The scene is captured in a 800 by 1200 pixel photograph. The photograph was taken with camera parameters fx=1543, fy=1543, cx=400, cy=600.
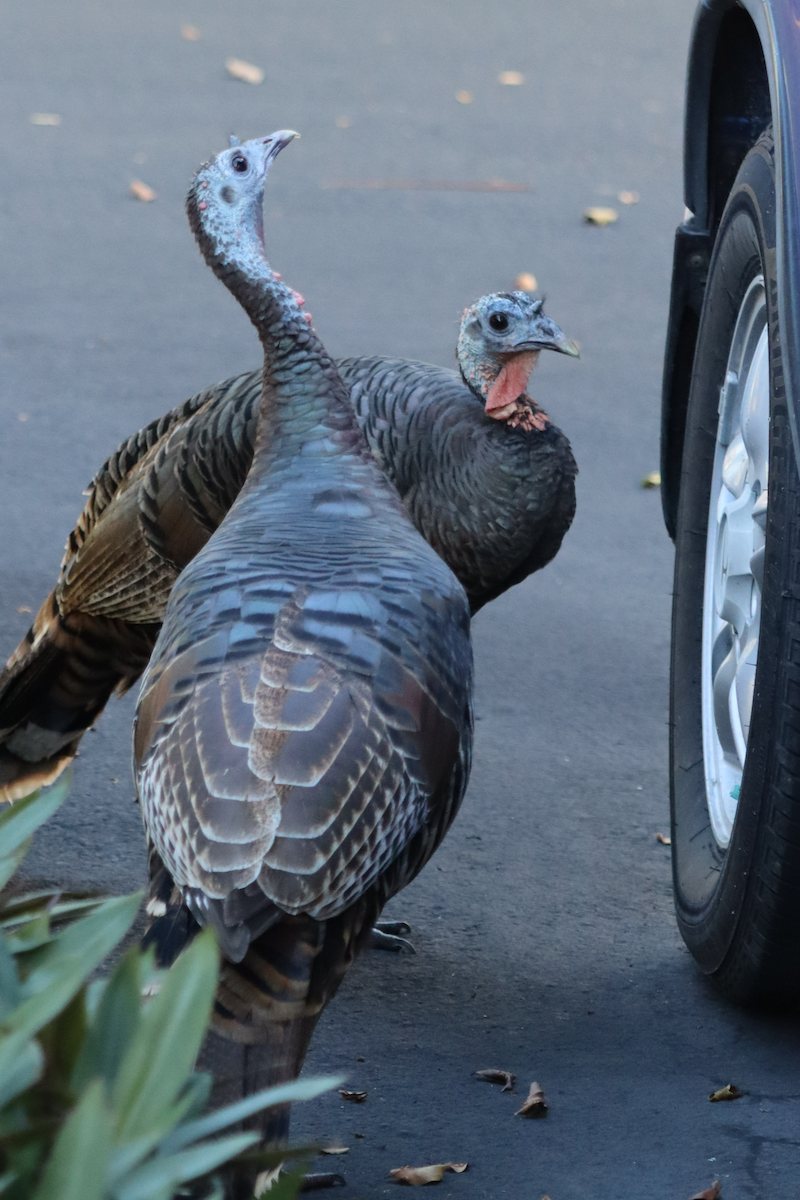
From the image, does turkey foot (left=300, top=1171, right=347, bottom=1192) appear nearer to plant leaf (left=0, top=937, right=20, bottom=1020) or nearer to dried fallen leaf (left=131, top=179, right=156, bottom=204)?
plant leaf (left=0, top=937, right=20, bottom=1020)

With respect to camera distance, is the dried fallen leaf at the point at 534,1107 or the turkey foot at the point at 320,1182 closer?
the turkey foot at the point at 320,1182

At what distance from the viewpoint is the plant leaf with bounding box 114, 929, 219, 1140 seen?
1257 millimetres

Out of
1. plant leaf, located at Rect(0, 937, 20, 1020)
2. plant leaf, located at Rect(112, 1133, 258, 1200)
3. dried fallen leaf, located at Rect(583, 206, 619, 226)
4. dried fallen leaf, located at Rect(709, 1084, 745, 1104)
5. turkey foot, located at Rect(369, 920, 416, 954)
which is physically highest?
plant leaf, located at Rect(0, 937, 20, 1020)

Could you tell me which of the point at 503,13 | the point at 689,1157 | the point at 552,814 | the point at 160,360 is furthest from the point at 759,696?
the point at 503,13

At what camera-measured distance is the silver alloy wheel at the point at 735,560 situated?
281 centimetres

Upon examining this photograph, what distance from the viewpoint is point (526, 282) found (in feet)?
22.7

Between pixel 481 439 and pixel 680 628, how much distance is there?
664 millimetres

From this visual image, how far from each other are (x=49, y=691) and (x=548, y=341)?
1.46 m

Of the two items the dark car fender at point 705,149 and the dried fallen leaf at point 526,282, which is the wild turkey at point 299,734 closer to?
the dark car fender at point 705,149

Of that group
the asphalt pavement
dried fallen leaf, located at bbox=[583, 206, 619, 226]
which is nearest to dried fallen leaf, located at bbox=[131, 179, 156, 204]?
the asphalt pavement

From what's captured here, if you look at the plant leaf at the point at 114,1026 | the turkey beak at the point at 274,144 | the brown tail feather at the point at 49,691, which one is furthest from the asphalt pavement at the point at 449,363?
the turkey beak at the point at 274,144

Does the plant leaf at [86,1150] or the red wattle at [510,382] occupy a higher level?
the plant leaf at [86,1150]

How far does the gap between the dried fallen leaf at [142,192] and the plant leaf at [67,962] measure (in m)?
6.93

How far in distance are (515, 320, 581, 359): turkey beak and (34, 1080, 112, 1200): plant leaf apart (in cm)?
264
